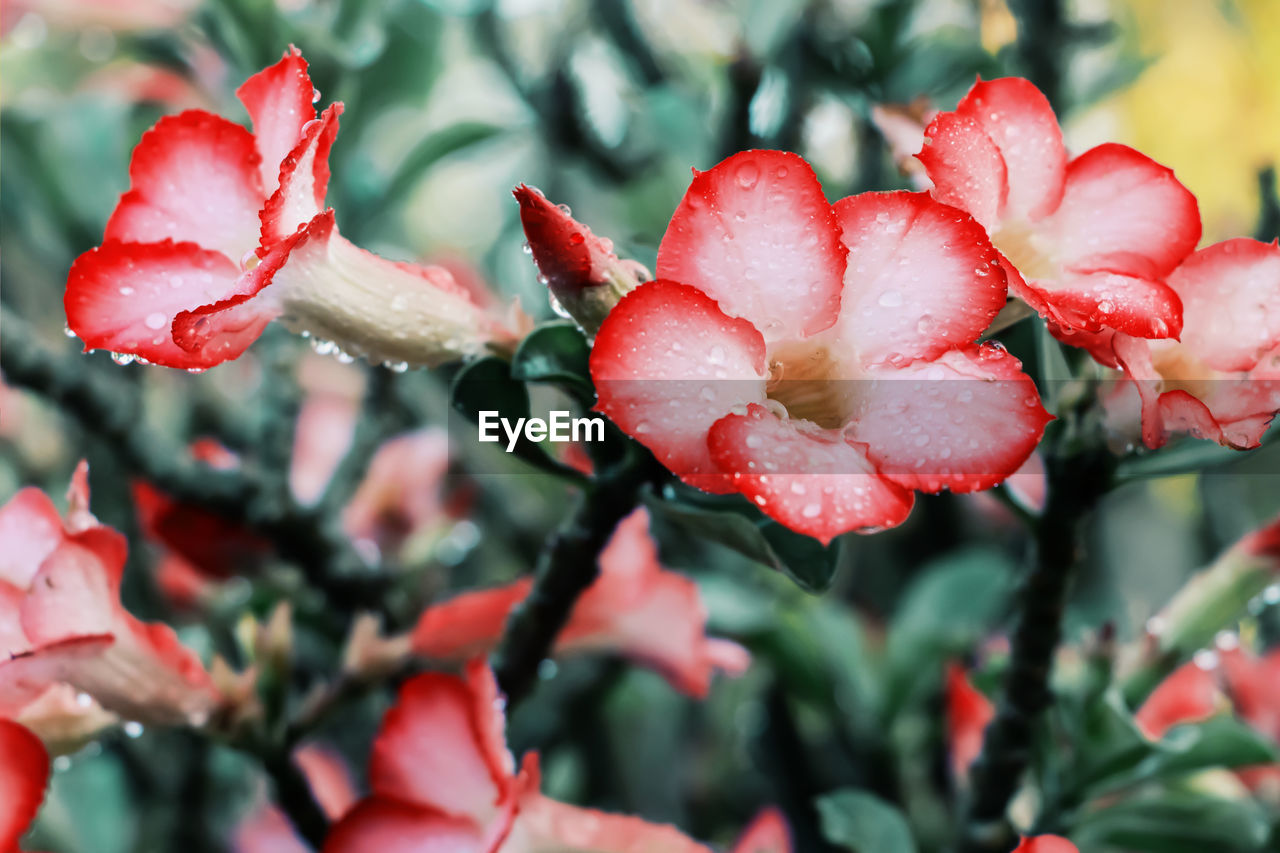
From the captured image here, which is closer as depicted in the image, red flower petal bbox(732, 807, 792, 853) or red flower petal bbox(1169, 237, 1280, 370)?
red flower petal bbox(1169, 237, 1280, 370)

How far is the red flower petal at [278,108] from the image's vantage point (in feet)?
1.06

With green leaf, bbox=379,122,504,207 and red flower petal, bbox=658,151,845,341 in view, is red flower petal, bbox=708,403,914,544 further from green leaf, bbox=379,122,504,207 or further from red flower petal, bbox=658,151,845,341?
green leaf, bbox=379,122,504,207

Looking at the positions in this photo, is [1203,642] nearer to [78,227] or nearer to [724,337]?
[724,337]

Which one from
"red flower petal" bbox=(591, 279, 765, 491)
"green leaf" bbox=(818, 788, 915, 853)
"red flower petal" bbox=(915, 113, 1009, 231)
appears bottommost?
"green leaf" bbox=(818, 788, 915, 853)

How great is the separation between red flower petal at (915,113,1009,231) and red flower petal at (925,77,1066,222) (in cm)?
2

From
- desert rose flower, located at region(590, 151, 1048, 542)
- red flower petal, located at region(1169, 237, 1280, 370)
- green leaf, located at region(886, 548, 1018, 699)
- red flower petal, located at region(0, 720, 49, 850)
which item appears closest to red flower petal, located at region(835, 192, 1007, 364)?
desert rose flower, located at region(590, 151, 1048, 542)

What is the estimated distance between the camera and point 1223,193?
1.16m

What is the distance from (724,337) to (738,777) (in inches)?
28.2

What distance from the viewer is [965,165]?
12.3 inches

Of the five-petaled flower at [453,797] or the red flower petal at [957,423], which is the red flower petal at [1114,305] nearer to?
the red flower petal at [957,423]

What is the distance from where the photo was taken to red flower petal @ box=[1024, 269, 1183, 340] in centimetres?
30

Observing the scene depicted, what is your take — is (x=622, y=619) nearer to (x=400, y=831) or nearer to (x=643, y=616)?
(x=643, y=616)

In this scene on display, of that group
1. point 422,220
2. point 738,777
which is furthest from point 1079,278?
point 422,220

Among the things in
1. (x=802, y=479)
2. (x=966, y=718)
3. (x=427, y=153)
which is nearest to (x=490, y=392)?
(x=802, y=479)
